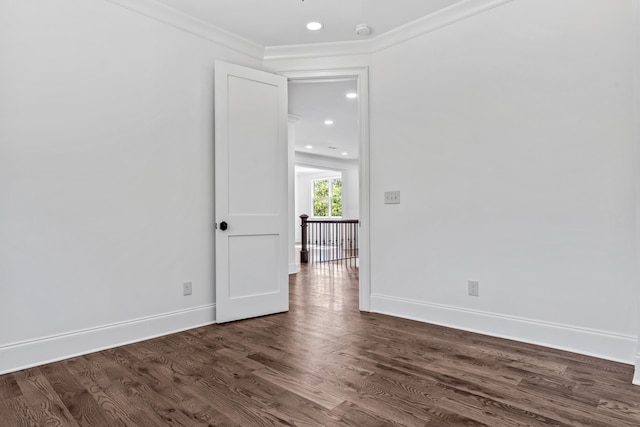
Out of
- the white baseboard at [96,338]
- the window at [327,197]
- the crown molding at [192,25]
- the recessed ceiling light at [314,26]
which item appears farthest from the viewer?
the window at [327,197]

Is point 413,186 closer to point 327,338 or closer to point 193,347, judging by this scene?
point 327,338

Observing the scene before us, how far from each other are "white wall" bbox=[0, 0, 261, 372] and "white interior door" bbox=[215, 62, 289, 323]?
0.47 ft

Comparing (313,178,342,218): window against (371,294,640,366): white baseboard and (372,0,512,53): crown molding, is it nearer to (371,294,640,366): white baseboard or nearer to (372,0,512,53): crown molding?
(372,0,512,53): crown molding

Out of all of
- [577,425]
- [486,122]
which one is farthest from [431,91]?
A: [577,425]

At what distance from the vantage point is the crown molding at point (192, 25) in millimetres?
2896

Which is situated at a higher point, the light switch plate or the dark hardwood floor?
the light switch plate

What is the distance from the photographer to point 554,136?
2.63 metres

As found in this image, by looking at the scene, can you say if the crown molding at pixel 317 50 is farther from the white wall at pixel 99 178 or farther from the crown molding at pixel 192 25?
the white wall at pixel 99 178

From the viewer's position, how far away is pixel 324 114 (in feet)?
21.0

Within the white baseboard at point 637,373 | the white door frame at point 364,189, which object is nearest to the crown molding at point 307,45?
the white door frame at point 364,189

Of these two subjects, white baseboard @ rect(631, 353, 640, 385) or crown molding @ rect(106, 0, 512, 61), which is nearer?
white baseboard @ rect(631, 353, 640, 385)

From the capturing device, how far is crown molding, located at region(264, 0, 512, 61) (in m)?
3.00

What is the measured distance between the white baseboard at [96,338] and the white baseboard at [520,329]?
1.74 m

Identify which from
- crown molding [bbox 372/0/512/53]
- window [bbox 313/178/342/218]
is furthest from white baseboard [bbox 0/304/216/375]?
window [bbox 313/178/342/218]
